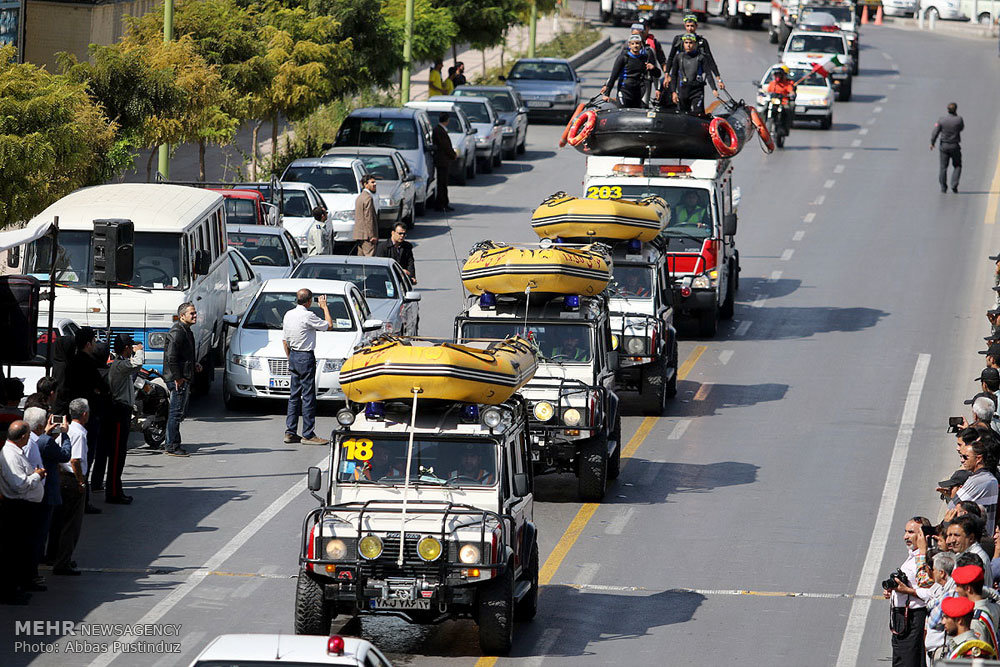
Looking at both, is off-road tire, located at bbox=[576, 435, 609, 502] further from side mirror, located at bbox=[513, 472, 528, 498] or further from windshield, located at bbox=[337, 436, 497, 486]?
windshield, located at bbox=[337, 436, 497, 486]

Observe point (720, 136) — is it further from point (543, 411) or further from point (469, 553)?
point (469, 553)

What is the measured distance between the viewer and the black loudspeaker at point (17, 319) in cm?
1703

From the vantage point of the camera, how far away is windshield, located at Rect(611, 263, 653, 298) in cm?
2377

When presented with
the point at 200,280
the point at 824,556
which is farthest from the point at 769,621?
the point at 200,280

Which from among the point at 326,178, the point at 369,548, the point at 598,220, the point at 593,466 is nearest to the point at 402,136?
the point at 326,178

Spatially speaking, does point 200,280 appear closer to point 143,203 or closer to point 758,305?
point 143,203

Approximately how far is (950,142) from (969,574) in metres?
32.6

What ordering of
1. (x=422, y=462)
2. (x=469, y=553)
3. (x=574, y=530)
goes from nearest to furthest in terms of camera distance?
(x=469, y=553)
(x=422, y=462)
(x=574, y=530)

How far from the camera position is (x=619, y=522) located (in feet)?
59.0

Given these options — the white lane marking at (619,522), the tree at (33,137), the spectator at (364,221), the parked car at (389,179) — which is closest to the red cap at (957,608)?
the white lane marking at (619,522)

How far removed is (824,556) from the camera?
16.9 metres

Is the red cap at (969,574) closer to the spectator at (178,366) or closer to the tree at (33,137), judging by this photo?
the spectator at (178,366)

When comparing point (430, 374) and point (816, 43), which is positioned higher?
point (816, 43)

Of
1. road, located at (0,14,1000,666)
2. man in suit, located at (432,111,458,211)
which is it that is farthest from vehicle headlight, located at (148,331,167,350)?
man in suit, located at (432,111,458,211)
